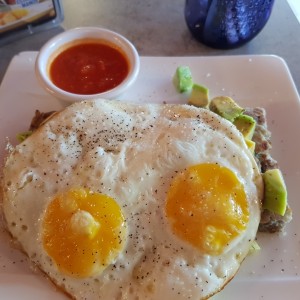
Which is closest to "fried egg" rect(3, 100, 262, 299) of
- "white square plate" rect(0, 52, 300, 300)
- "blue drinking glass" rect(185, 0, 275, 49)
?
"white square plate" rect(0, 52, 300, 300)

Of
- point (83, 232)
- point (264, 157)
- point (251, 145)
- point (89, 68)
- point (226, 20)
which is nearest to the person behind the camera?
point (83, 232)

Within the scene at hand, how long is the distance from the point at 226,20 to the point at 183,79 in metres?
0.55

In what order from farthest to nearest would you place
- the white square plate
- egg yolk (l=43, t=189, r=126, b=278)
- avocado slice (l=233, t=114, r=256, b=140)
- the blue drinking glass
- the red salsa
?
1. the blue drinking glass
2. the red salsa
3. avocado slice (l=233, t=114, r=256, b=140)
4. the white square plate
5. egg yolk (l=43, t=189, r=126, b=278)

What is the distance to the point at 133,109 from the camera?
2004 mm

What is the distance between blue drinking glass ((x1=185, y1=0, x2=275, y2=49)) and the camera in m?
2.56

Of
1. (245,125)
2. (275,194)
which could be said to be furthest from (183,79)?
(275,194)

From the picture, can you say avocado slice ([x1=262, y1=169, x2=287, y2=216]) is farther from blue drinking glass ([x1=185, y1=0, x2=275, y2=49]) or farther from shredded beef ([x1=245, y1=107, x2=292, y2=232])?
blue drinking glass ([x1=185, y1=0, x2=275, y2=49])

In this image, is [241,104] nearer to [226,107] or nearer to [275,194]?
[226,107]

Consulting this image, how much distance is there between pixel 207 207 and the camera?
1.61 metres

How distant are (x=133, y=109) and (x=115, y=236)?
64 cm

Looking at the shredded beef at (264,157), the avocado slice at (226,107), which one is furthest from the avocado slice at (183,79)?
the shredded beef at (264,157)

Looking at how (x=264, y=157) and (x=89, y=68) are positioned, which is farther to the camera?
(x=89, y=68)

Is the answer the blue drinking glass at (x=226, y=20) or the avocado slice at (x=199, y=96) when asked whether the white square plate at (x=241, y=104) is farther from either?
the blue drinking glass at (x=226, y=20)

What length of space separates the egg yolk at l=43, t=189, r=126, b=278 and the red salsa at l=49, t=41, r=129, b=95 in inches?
28.2
